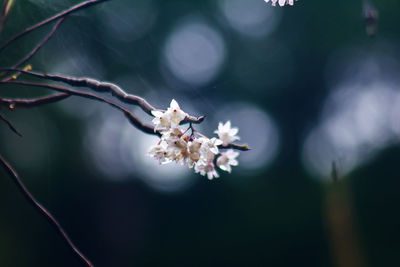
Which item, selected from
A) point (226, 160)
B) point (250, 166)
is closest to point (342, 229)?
point (250, 166)

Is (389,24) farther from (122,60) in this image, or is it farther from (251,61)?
(122,60)

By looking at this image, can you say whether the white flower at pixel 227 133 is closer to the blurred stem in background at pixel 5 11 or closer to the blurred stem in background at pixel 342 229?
the blurred stem in background at pixel 5 11

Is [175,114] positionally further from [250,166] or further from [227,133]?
[250,166]

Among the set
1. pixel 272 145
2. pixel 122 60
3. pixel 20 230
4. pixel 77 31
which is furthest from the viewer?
pixel 272 145

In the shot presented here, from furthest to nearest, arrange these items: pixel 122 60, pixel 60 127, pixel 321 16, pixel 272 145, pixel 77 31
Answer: pixel 272 145
pixel 60 127
pixel 321 16
pixel 122 60
pixel 77 31

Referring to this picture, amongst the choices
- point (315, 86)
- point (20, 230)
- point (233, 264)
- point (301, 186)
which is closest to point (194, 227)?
point (233, 264)

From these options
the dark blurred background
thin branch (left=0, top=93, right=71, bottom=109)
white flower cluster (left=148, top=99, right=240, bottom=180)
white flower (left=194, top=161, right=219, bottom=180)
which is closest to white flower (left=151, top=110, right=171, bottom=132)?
white flower cluster (left=148, top=99, right=240, bottom=180)

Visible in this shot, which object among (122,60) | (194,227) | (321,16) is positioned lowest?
(122,60)

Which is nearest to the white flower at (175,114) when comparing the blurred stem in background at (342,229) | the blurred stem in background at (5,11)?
the blurred stem in background at (5,11)
